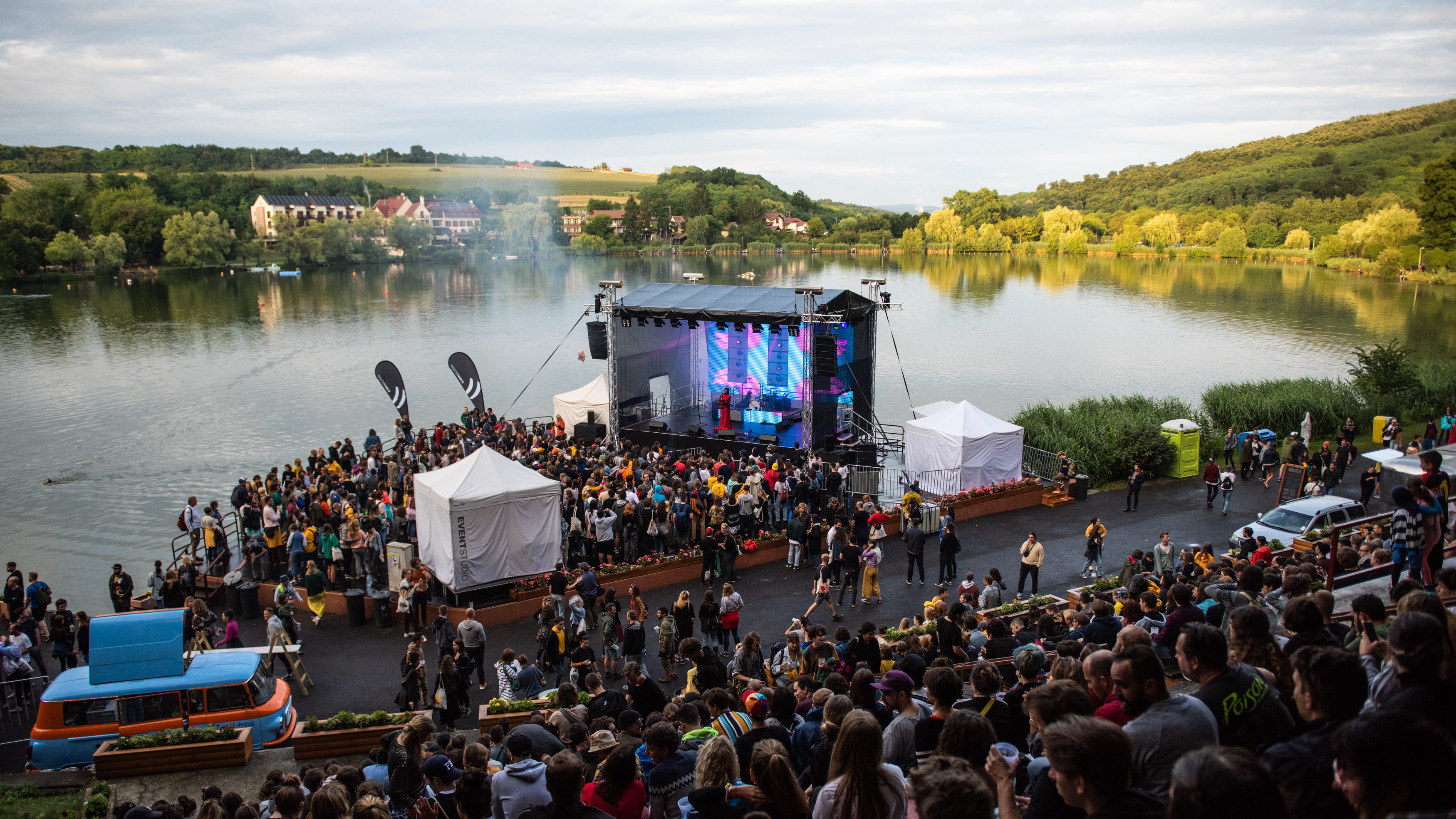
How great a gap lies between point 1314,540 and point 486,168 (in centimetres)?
14380

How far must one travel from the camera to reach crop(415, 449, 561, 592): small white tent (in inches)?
522

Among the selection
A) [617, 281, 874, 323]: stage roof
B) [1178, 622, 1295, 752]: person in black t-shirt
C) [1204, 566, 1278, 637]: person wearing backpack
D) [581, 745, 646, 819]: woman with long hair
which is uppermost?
[617, 281, 874, 323]: stage roof

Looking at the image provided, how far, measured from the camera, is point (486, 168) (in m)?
141

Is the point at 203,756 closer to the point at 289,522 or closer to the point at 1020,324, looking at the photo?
the point at 289,522

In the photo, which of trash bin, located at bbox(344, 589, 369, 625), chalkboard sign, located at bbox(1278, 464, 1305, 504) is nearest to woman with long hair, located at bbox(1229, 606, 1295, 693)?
trash bin, located at bbox(344, 589, 369, 625)

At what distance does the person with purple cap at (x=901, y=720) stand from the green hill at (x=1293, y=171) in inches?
4526

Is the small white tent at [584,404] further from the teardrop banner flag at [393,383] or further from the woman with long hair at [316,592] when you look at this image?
the woman with long hair at [316,592]

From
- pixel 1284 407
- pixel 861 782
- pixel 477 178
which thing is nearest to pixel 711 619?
pixel 861 782

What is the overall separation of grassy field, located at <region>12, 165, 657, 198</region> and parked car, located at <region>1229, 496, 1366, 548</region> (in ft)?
438

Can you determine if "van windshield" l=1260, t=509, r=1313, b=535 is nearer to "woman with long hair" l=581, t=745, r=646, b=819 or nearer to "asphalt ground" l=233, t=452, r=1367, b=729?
"asphalt ground" l=233, t=452, r=1367, b=729

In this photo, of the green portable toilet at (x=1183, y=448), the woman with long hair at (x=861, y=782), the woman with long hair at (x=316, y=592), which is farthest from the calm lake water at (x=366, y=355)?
the woman with long hair at (x=861, y=782)

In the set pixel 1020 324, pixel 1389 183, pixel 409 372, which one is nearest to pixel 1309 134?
pixel 1389 183

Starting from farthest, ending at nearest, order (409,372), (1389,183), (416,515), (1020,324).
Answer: (1389,183)
(1020,324)
(409,372)
(416,515)

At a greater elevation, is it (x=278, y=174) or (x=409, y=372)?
(x=278, y=174)
